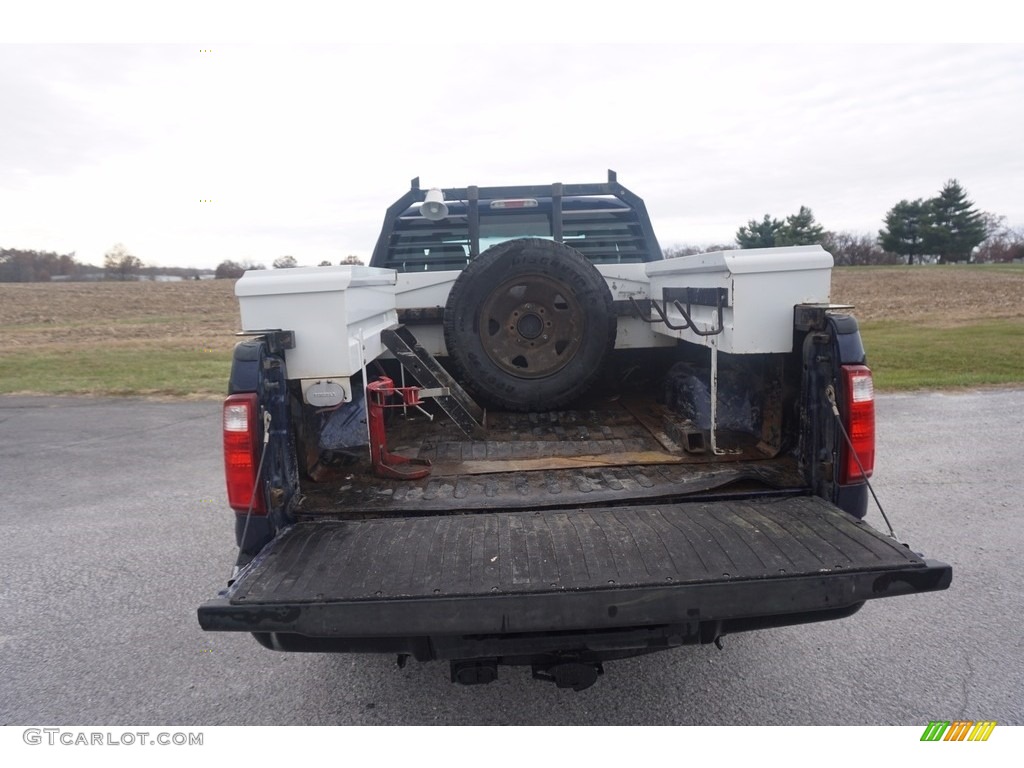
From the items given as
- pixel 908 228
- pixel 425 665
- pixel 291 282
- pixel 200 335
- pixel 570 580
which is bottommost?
pixel 425 665

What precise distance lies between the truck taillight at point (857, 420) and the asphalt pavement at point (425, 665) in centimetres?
101

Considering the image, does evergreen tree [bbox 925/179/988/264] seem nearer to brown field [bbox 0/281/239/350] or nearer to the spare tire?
brown field [bbox 0/281/239/350]

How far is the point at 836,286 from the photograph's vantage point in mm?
29812

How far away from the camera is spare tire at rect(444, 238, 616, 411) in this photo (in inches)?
137

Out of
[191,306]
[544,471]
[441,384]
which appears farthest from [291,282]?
[191,306]

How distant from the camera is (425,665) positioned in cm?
312

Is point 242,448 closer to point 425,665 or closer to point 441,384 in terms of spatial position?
point 441,384

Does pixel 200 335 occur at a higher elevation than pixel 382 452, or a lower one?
lower

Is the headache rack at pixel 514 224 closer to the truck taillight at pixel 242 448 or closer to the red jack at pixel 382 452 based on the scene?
the red jack at pixel 382 452

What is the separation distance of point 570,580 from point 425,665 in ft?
4.58

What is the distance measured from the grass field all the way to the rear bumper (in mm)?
8251

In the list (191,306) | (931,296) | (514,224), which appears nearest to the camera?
(514,224)

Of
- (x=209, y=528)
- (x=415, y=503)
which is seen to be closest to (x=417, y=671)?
(x=415, y=503)

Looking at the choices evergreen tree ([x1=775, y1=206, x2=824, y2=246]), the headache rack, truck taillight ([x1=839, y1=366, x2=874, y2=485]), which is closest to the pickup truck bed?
truck taillight ([x1=839, y1=366, x2=874, y2=485])
